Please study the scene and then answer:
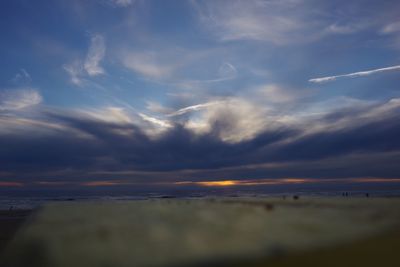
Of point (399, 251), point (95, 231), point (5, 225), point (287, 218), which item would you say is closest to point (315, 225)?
point (287, 218)

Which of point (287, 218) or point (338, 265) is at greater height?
point (287, 218)

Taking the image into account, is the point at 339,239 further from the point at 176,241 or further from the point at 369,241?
the point at 176,241

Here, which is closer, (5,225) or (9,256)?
(9,256)

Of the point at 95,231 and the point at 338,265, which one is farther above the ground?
the point at 95,231

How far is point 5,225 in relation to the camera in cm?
2583

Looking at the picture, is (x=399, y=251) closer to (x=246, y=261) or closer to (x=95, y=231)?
(x=246, y=261)

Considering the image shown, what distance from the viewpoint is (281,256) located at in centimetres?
257

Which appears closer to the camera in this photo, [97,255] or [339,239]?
[97,255]

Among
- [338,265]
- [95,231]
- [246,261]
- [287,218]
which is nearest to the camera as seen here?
[246,261]

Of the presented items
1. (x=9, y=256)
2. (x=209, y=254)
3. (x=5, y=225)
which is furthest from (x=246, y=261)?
(x=5, y=225)

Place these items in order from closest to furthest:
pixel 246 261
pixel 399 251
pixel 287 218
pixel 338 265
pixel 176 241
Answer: pixel 246 261 < pixel 338 265 < pixel 176 241 < pixel 399 251 < pixel 287 218

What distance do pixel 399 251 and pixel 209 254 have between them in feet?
5.94

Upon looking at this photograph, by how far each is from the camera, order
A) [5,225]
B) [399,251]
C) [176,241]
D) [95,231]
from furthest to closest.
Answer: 1. [5,225]
2. [95,231]
3. [399,251]
4. [176,241]

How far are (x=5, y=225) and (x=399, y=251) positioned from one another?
94.2 feet
